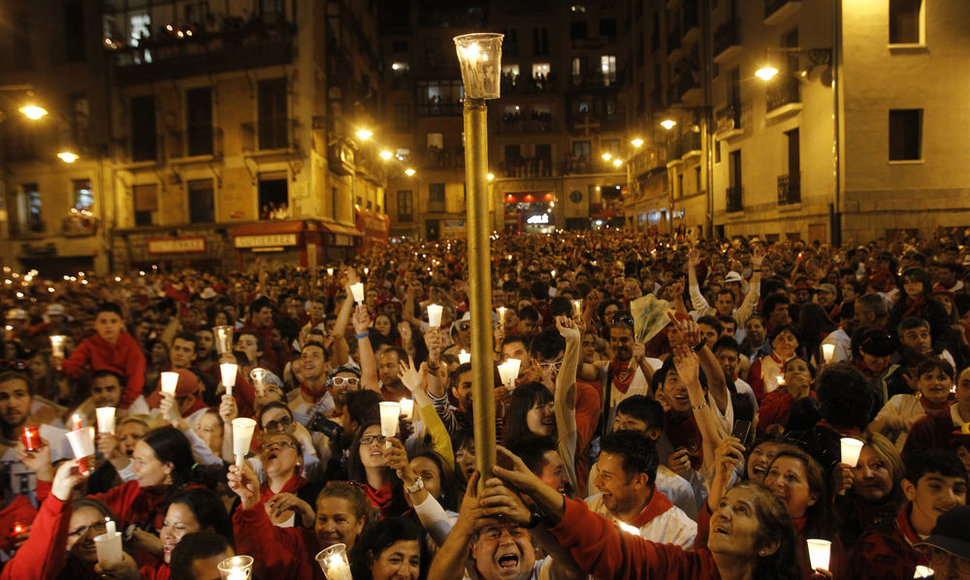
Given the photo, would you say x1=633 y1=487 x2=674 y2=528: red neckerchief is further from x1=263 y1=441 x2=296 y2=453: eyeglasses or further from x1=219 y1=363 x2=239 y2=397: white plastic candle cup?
x1=219 y1=363 x2=239 y2=397: white plastic candle cup

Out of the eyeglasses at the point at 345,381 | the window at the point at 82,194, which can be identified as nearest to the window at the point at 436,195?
the window at the point at 82,194

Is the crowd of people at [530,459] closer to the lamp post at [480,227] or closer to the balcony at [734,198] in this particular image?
the lamp post at [480,227]

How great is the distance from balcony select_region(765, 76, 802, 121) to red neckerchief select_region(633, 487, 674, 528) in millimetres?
20546

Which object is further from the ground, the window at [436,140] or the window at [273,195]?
the window at [436,140]

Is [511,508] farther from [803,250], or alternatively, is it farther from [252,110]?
[252,110]

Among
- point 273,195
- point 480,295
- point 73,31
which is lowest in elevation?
point 480,295

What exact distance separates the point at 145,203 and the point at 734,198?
76.9 feet

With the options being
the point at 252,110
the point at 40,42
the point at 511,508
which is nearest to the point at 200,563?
the point at 511,508

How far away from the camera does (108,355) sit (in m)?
6.59

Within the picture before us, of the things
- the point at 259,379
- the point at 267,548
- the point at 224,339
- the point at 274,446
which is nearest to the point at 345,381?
the point at 259,379

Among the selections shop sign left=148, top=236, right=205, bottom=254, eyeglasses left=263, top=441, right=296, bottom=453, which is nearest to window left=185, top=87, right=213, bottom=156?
shop sign left=148, top=236, right=205, bottom=254

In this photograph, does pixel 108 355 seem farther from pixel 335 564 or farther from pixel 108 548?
pixel 335 564

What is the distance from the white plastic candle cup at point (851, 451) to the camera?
3156 mm

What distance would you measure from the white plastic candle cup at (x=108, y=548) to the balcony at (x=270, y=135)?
24594 mm
